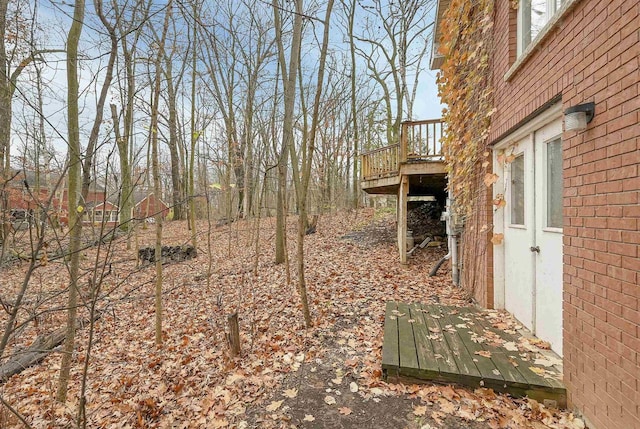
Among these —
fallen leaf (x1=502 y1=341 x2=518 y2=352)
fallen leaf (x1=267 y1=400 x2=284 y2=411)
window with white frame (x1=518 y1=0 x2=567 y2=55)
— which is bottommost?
fallen leaf (x1=267 y1=400 x2=284 y2=411)

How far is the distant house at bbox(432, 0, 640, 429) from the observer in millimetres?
1944

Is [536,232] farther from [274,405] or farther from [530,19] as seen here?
[274,405]

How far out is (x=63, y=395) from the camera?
3.49m

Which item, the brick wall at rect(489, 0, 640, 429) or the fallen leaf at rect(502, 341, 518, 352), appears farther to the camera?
the fallen leaf at rect(502, 341, 518, 352)

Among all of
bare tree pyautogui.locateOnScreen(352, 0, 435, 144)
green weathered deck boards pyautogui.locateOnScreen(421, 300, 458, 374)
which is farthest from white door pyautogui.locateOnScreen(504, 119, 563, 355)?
bare tree pyautogui.locateOnScreen(352, 0, 435, 144)

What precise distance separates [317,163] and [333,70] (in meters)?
4.56

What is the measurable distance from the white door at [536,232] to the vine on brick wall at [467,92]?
0.49 m

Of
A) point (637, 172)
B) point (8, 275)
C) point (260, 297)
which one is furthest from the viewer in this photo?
point (8, 275)

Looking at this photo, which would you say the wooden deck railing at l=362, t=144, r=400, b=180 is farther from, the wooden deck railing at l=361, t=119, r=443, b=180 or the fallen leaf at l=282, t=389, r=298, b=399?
the fallen leaf at l=282, t=389, r=298, b=399

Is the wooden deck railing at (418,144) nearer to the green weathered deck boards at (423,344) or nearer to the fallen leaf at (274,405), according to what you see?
the green weathered deck boards at (423,344)

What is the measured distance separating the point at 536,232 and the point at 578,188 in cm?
108

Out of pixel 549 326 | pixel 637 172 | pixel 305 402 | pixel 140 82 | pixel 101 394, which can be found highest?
pixel 140 82

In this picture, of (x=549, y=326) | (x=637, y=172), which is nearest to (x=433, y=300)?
(x=549, y=326)

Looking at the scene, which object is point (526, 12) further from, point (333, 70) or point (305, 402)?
point (333, 70)
